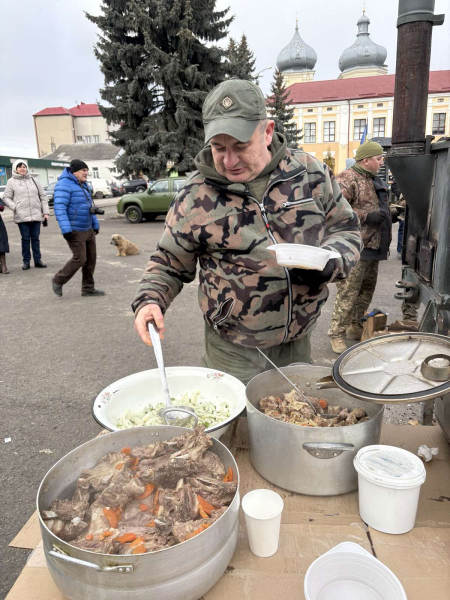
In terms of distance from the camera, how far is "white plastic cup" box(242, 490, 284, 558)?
3.89 ft

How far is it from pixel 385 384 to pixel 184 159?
20.4m

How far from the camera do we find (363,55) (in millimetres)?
53938

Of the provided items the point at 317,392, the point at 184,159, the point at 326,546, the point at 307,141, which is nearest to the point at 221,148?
the point at 317,392

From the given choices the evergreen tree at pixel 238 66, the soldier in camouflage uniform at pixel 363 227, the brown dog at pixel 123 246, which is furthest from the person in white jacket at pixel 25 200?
the evergreen tree at pixel 238 66

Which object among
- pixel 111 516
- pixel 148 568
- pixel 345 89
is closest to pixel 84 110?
pixel 345 89

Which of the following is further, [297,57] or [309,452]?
[297,57]

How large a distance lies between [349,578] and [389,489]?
26 centimetres

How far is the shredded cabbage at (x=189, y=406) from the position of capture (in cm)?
179

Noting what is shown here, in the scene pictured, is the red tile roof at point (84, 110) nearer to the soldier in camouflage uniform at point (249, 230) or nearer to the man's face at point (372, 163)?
the man's face at point (372, 163)

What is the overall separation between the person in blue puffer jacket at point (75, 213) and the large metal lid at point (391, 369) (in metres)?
6.17

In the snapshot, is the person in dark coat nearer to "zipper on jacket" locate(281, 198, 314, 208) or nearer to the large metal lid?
"zipper on jacket" locate(281, 198, 314, 208)

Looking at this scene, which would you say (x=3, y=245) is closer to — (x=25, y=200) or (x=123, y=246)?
(x=25, y=200)

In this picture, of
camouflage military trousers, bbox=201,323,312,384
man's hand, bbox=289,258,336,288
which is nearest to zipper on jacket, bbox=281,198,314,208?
man's hand, bbox=289,258,336,288

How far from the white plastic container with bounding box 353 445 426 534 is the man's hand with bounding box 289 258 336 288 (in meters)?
0.67
